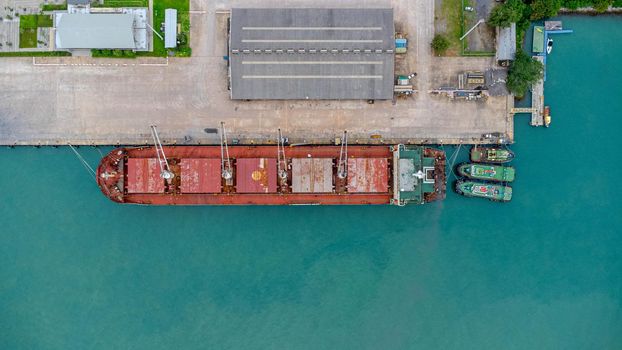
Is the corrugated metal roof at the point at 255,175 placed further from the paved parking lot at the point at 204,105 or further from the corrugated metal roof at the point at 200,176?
the paved parking lot at the point at 204,105

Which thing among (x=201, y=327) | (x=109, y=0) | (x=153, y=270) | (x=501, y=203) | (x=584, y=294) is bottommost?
(x=201, y=327)

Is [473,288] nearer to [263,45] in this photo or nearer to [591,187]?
[591,187]

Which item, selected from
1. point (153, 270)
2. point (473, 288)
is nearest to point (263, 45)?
point (153, 270)

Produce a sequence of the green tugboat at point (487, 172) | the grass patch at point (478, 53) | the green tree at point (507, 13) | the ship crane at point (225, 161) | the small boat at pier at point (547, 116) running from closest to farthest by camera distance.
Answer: the ship crane at point (225, 161)
the green tree at point (507, 13)
the green tugboat at point (487, 172)
the grass patch at point (478, 53)
the small boat at pier at point (547, 116)

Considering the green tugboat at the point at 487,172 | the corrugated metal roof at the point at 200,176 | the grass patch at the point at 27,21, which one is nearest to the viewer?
the corrugated metal roof at the point at 200,176

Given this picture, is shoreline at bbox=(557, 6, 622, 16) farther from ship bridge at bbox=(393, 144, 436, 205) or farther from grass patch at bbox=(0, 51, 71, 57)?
grass patch at bbox=(0, 51, 71, 57)

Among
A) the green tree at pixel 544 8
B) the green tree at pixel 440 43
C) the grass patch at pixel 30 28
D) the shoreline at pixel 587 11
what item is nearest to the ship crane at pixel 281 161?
the green tree at pixel 440 43
